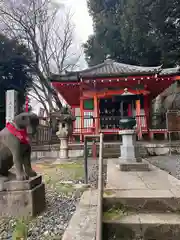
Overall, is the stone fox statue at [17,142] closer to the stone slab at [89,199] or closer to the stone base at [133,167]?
the stone slab at [89,199]

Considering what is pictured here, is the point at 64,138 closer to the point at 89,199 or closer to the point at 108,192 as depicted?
the point at 89,199

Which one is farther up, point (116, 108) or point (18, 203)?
point (116, 108)

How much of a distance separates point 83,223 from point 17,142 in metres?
1.25

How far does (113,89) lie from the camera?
1016cm

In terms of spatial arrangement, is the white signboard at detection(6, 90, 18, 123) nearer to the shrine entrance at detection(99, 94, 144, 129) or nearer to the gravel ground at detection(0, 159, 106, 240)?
the shrine entrance at detection(99, 94, 144, 129)

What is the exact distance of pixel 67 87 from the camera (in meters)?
10.4

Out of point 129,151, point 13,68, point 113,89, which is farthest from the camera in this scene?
point 13,68

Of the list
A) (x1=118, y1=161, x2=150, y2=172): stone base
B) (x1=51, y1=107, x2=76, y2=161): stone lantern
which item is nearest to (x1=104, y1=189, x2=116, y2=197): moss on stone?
(x1=118, y1=161, x2=150, y2=172): stone base

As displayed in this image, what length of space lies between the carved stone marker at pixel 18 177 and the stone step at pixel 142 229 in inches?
38.9

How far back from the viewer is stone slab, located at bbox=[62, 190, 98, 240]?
1898 millimetres

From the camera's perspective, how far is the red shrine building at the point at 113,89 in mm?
9148

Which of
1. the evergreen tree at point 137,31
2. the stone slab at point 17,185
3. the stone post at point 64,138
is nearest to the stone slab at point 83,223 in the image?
the stone slab at point 17,185

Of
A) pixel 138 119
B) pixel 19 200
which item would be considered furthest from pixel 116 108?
pixel 19 200

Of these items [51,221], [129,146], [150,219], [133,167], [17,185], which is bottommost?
[51,221]
